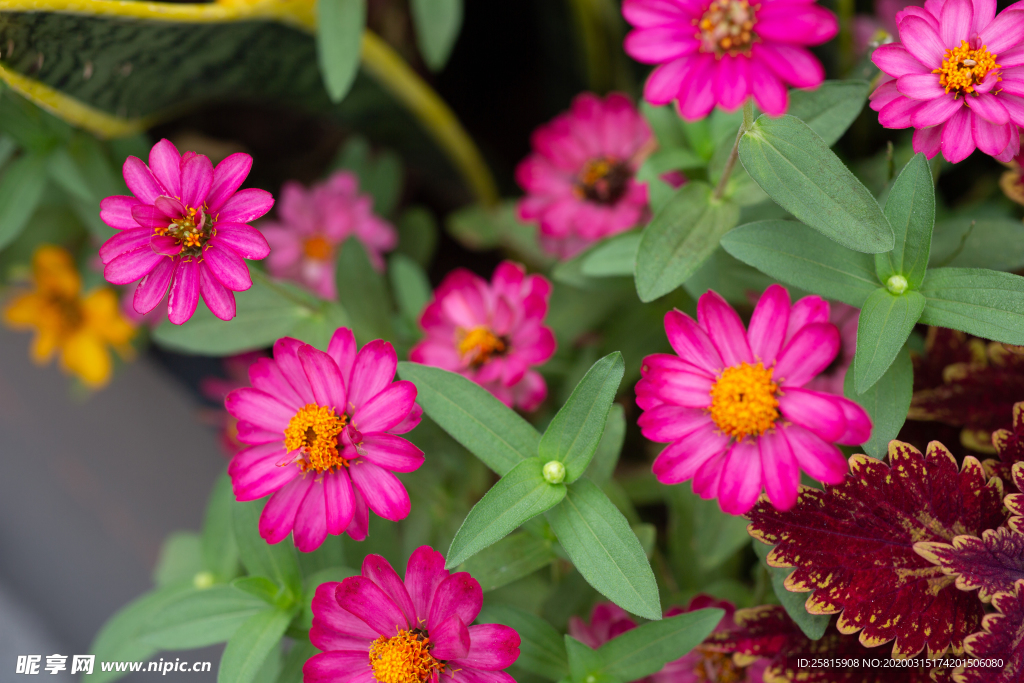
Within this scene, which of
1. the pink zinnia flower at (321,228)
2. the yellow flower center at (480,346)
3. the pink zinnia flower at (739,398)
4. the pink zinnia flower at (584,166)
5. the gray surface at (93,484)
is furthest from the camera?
the gray surface at (93,484)

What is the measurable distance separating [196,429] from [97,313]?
0.79ft

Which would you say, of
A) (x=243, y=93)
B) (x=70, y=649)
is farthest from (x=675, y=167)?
(x=70, y=649)

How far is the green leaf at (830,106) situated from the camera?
2.02ft

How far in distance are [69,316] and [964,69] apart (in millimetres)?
1034

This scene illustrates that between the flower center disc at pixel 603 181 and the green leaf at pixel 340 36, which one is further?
the flower center disc at pixel 603 181

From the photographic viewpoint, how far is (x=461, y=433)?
574mm

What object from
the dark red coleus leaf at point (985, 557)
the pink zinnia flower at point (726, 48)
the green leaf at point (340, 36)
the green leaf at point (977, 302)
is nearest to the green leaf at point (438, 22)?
the green leaf at point (340, 36)

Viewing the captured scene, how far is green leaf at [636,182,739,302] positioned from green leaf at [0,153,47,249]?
587mm

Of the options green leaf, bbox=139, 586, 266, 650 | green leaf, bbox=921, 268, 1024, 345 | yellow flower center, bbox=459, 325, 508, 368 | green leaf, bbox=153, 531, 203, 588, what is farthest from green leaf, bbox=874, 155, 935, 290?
green leaf, bbox=153, 531, 203, 588

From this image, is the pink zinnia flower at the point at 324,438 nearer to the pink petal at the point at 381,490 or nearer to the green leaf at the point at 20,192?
the pink petal at the point at 381,490

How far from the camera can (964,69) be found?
524mm

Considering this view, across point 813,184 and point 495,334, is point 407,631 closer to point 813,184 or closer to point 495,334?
point 495,334

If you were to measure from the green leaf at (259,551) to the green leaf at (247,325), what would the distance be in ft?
0.59

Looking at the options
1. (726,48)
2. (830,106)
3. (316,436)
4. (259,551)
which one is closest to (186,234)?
(316,436)
